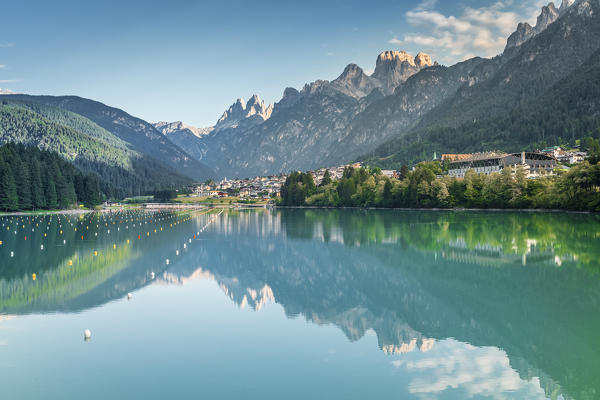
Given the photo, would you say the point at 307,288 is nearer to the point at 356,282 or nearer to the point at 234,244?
the point at 356,282

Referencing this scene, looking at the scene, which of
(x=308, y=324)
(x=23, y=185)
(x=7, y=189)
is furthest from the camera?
(x=23, y=185)

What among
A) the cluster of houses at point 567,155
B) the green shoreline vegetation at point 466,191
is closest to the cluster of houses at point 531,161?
the cluster of houses at point 567,155

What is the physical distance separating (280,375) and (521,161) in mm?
159443

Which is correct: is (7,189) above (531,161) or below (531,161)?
below

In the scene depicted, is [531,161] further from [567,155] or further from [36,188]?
[36,188]

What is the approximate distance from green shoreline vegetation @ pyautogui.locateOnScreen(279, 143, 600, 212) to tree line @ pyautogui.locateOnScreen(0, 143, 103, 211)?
74.9 metres

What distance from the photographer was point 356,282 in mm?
32531

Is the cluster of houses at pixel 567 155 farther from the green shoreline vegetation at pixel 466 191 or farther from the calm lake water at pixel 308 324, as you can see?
the calm lake water at pixel 308 324

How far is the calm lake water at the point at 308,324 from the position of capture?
15195 millimetres

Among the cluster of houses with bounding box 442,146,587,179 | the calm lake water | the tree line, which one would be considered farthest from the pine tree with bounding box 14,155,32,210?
the cluster of houses with bounding box 442,146,587,179

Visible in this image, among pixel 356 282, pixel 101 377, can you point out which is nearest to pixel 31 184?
pixel 356 282

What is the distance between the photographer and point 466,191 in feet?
361

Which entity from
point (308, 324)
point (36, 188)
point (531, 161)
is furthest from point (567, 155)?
point (308, 324)

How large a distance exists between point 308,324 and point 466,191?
95918 mm
